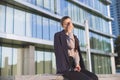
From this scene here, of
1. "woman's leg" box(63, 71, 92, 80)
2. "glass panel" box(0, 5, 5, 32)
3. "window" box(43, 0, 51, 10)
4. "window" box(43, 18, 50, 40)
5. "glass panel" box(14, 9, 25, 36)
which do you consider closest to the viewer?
"woman's leg" box(63, 71, 92, 80)

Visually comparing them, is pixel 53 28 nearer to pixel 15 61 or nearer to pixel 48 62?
pixel 48 62

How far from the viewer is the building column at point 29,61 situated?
79.0ft

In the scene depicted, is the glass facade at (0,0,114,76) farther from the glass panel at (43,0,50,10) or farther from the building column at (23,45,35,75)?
the building column at (23,45,35,75)

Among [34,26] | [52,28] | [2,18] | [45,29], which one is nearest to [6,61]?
[2,18]

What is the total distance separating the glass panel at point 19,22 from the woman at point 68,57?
19.1 m

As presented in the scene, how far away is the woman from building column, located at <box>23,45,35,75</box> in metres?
20.8

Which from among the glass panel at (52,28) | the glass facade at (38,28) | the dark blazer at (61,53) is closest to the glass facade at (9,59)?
the glass facade at (38,28)

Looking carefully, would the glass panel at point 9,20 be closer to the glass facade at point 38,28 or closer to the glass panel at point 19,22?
the glass facade at point 38,28

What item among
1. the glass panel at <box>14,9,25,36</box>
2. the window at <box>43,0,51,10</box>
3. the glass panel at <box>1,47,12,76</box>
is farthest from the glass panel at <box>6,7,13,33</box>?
the window at <box>43,0,51,10</box>

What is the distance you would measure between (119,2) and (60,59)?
233ft

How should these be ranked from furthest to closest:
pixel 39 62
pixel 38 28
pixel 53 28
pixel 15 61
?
pixel 53 28, pixel 39 62, pixel 38 28, pixel 15 61

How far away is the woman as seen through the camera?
10.5 feet

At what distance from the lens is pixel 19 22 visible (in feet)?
75.2

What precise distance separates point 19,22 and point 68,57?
790 inches
